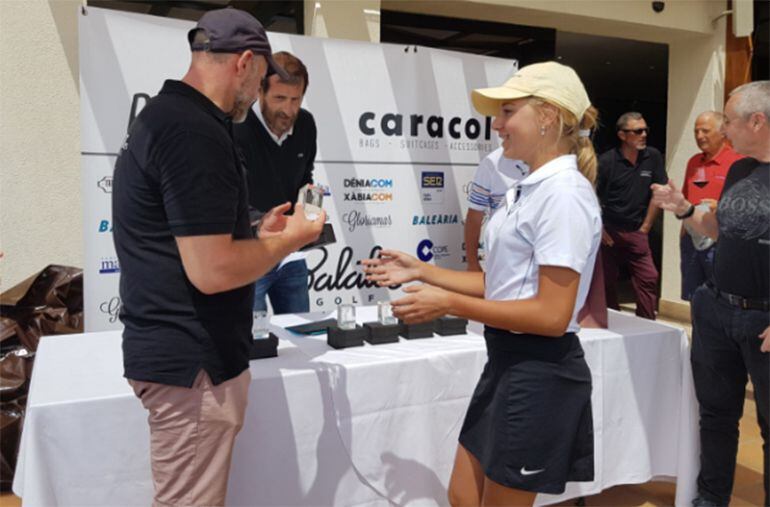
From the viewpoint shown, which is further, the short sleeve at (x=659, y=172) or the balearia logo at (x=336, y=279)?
the short sleeve at (x=659, y=172)

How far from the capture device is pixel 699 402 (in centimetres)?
246

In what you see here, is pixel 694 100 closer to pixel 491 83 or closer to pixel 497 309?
pixel 491 83

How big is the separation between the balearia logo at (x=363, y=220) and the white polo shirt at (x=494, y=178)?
58 cm

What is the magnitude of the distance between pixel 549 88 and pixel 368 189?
2.60 metres

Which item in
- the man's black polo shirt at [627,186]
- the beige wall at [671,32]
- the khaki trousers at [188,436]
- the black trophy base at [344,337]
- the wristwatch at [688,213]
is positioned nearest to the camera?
the khaki trousers at [188,436]

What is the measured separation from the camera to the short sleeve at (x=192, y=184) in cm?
120

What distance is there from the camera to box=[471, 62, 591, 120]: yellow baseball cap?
142 centimetres

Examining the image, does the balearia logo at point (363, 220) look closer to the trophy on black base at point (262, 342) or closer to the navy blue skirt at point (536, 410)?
the trophy on black base at point (262, 342)

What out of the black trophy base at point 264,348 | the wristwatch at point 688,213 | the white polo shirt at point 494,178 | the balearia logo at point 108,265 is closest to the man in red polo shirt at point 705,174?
the white polo shirt at point 494,178

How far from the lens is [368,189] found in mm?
3969

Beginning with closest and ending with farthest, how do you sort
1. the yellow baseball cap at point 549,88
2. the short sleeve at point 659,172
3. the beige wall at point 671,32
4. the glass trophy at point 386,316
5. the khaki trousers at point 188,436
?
the khaki trousers at point 188,436 → the yellow baseball cap at point 549,88 → the glass trophy at point 386,316 → the short sleeve at point 659,172 → the beige wall at point 671,32

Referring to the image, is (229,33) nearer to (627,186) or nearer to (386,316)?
(386,316)

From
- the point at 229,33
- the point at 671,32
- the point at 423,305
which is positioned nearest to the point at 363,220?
the point at 423,305

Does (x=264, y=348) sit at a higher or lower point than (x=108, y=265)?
lower
